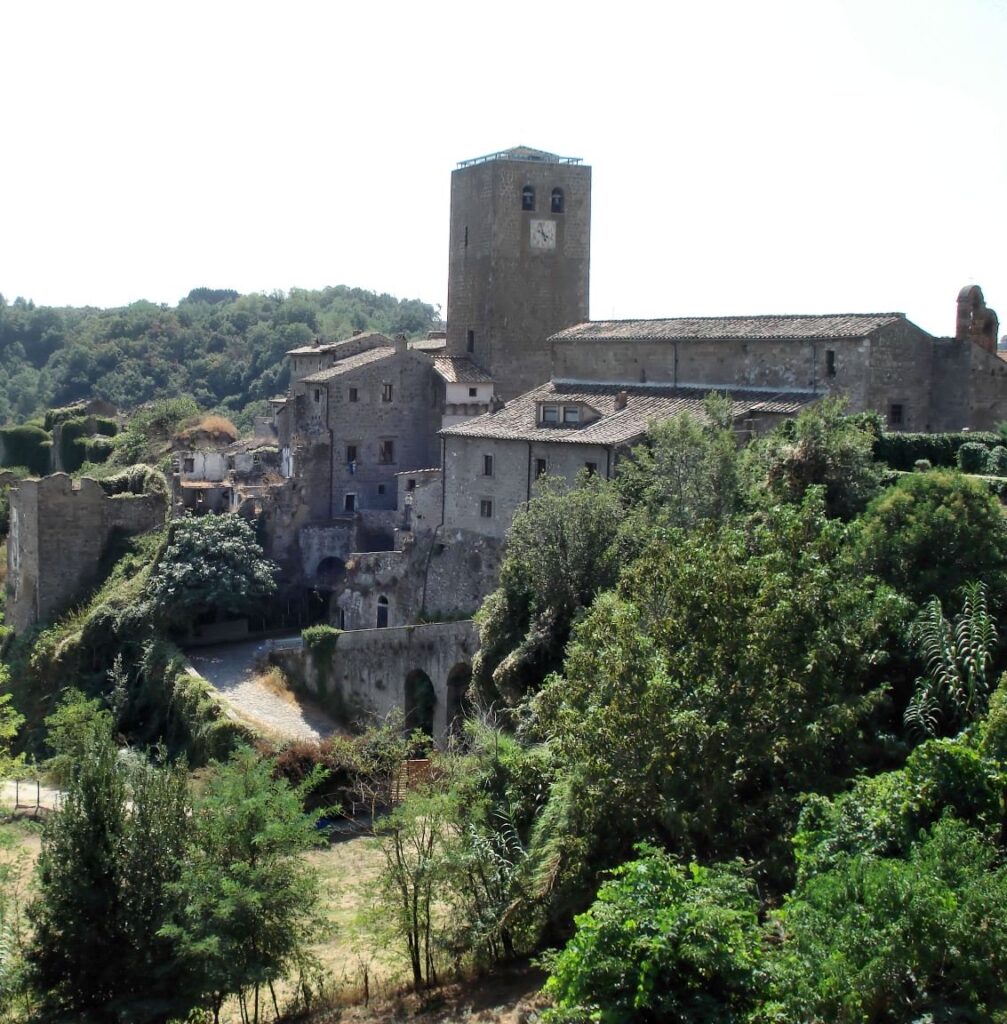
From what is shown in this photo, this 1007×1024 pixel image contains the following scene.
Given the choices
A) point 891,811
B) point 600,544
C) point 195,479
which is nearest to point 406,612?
point 600,544

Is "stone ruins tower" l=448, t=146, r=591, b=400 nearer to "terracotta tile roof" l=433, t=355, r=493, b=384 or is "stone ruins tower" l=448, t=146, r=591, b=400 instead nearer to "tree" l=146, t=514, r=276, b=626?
"terracotta tile roof" l=433, t=355, r=493, b=384

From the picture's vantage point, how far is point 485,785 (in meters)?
20.1

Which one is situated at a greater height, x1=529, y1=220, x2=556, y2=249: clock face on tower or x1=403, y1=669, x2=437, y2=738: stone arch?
x1=529, y1=220, x2=556, y2=249: clock face on tower

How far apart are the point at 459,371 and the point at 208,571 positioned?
40.6 feet

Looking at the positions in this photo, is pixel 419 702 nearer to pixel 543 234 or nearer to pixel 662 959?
pixel 662 959

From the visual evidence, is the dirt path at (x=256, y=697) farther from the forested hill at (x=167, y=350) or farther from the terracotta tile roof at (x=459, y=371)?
the forested hill at (x=167, y=350)

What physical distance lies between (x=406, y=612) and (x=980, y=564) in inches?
778

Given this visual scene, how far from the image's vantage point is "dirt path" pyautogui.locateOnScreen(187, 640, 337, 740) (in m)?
32.9

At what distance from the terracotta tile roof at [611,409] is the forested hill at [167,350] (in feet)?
206

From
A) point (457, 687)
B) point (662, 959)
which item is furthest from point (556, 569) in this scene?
point (662, 959)

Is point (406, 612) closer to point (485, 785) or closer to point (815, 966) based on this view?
point (485, 785)

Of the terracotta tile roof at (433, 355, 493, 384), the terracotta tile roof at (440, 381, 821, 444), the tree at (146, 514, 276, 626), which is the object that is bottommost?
the tree at (146, 514, 276, 626)

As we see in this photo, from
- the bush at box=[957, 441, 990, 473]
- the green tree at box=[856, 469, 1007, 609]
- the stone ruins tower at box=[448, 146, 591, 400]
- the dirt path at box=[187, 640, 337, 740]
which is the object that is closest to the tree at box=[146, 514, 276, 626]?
the dirt path at box=[187, 640, 337, 740]

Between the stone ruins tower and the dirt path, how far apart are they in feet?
48.2
